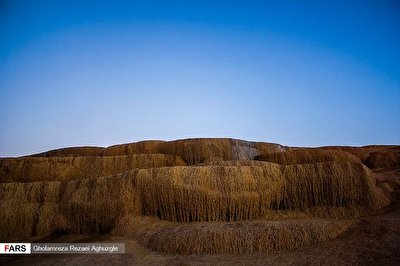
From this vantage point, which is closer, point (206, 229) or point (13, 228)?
point (206, 229)

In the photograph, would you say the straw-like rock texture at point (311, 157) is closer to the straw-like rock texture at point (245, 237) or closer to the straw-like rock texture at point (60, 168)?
the straw-like rock texture at point (60, 168)

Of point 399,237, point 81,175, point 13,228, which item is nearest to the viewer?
point 399,237

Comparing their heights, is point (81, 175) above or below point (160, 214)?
above

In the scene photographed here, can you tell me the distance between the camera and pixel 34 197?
2173 centimetres

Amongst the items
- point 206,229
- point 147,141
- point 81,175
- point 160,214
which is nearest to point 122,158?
point 81,175

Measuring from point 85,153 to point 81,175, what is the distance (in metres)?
9.89

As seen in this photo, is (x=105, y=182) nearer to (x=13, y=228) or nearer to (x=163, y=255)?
(x=13, y=228)

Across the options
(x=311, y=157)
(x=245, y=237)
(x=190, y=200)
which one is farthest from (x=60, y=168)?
(x=311, y=157)

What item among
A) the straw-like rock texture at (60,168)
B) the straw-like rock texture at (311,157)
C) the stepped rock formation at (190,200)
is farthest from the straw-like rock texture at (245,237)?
the straw-like rock texture at (311,157)

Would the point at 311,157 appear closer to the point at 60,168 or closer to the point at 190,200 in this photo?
the point at 190,200

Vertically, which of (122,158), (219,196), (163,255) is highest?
(122,158)

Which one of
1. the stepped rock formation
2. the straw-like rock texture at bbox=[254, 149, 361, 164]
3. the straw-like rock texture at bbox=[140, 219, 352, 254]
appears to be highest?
the straw-like rock texture at bbox=[254, 149, 361, 164]

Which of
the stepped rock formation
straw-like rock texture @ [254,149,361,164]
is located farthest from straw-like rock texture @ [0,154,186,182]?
straw-like rock texture @ [254,149,361,164]

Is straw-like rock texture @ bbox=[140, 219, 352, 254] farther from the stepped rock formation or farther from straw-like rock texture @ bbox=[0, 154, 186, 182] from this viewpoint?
straw-like rock texture @ bbox=[0, 154, 186, 182]
